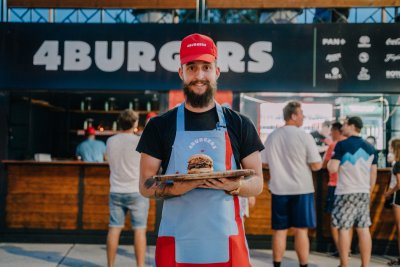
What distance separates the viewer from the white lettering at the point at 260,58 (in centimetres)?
692

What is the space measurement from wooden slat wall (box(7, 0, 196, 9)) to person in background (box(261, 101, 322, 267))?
2744mm

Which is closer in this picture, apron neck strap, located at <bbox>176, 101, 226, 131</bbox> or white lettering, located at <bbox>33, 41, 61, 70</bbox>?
apron neck strap, located at <bbox>176, 101, 226, 131</bbox>

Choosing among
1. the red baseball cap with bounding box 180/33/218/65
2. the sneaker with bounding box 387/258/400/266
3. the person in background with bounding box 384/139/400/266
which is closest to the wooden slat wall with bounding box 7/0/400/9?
the person in background with bounding box 384/139/400/266

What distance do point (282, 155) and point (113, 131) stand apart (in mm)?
7218

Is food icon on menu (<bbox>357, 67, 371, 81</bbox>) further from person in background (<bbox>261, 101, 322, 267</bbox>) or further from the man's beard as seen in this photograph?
the man's beard

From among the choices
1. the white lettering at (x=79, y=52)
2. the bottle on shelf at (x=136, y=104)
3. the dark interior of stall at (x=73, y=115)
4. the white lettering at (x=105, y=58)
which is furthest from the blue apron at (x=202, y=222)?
the bottle on shelf at (x=136, y=104)

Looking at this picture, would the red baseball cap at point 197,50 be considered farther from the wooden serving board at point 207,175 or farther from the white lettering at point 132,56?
the white lettering at point 132,56

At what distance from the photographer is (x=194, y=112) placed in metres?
2.37

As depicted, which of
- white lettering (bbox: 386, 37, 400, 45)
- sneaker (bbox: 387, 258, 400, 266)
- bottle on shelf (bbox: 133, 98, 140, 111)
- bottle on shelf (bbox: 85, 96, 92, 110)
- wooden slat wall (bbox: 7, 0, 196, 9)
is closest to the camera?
sneaker (bbox: 387, 258, 400, 266)

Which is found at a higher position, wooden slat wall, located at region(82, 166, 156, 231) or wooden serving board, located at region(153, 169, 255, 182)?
wooden serving board, located at region(153, 169, 255, 182)

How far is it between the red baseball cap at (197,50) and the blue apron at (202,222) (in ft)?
1.11

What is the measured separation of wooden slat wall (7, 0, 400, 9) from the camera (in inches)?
275

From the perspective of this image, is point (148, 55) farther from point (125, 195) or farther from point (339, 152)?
point (339, 152)

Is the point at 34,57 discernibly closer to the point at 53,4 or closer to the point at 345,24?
the point at 53,4
